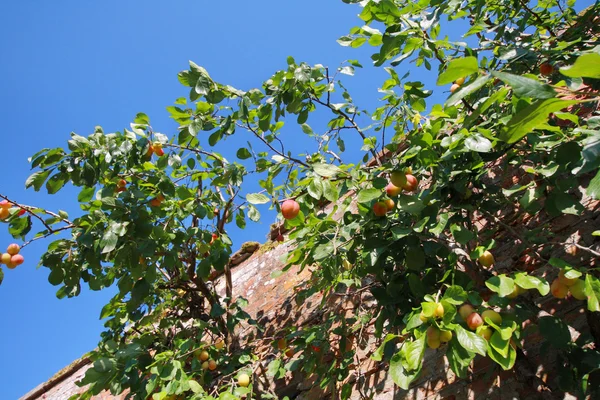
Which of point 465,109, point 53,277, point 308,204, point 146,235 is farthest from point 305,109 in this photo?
point 53,277

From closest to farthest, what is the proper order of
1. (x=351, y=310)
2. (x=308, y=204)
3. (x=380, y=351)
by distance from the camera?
Answer: (x=380, y=351)
(x=308, y=204)
(x=351, y=310)

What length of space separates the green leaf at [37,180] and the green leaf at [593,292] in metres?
2.51

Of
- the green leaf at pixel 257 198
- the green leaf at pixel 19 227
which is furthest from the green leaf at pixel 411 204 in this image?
the green leaf at pixel 19 227

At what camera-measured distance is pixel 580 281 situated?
1475 millimetres

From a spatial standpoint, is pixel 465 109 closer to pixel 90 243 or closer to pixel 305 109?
pixel 305 109

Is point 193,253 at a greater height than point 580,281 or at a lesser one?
greater

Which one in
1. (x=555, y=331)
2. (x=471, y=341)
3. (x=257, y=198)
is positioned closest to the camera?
(x=471, y=341)

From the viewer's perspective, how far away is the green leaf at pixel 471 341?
1239 millimetres

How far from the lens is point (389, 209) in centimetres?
180

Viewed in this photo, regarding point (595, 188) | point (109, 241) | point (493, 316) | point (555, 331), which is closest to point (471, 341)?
point (493, 316)

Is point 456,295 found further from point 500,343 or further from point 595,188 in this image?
point 595,188

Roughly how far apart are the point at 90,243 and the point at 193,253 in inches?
38.5

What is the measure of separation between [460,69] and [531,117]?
0.53 ft

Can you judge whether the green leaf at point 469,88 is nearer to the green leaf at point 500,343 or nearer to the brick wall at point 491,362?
the green leaf at point 500,343
